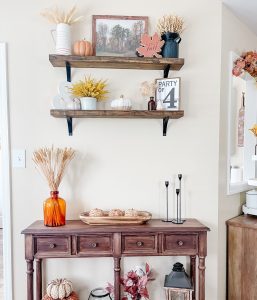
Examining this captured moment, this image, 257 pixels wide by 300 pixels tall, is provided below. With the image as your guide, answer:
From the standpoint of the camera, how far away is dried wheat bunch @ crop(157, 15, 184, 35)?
1841mm

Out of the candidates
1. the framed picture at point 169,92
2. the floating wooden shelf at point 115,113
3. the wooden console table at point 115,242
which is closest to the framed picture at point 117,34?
the framed picture at point 169,92

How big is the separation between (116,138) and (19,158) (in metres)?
0.71

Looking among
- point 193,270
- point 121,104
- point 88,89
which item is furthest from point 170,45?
point 193,270

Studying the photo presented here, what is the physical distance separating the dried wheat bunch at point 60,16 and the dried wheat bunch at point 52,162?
2.88 ft

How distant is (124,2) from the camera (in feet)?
6.31

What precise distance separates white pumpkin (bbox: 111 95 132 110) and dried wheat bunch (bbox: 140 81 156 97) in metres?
0.14

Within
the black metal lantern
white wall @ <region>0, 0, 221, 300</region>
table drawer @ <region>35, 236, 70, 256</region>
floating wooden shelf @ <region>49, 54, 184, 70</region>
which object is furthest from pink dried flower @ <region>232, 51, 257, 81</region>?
table drawer @ <region>35, 236, 70, 256</region>

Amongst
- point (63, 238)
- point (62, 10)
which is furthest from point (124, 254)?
point (62, 10)

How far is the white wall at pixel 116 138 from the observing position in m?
1.89

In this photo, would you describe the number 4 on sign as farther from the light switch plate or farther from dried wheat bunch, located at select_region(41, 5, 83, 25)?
the light switch plate

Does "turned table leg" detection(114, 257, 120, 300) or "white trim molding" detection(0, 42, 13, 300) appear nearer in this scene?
"turned table leg" detection(114, 257, 120, 300)

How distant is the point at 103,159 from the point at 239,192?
1.20m

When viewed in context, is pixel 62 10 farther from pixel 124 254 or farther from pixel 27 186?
pixel 124 254

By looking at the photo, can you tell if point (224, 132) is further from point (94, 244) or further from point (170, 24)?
point (94, 244)
